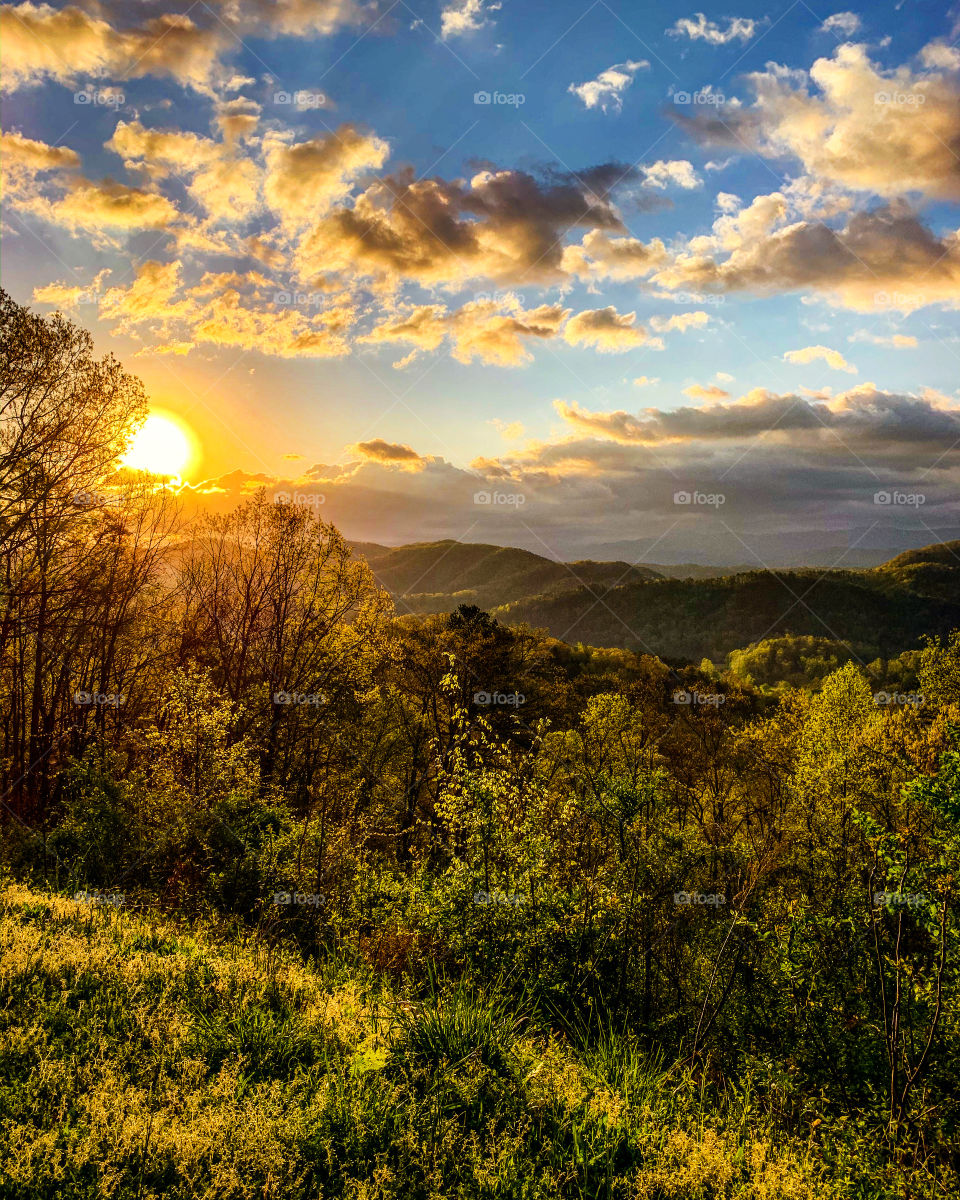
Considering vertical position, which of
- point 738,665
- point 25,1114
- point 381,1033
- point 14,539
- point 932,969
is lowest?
point 738,665

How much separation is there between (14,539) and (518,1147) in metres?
19.4

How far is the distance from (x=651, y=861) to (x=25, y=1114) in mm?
11270

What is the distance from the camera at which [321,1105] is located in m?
5.27

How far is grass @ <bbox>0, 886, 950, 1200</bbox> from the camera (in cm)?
462

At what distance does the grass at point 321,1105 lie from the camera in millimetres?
4617

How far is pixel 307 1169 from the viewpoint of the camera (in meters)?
Answer: 4.75

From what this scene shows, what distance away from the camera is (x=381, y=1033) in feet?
21.4

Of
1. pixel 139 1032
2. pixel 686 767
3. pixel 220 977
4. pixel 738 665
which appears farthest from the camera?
pixel 738 665

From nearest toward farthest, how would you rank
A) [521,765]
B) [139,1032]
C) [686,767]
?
[139,1032] → [521,765] → [686,767]

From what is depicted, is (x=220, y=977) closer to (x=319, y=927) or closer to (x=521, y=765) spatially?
(x=319, y=927)

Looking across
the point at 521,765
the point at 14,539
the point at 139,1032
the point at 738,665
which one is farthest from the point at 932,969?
the point at 738,665

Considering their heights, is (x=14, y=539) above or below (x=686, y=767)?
above

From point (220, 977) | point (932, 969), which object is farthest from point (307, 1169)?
point (932, 969)

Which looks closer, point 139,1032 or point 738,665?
point 139,1032
